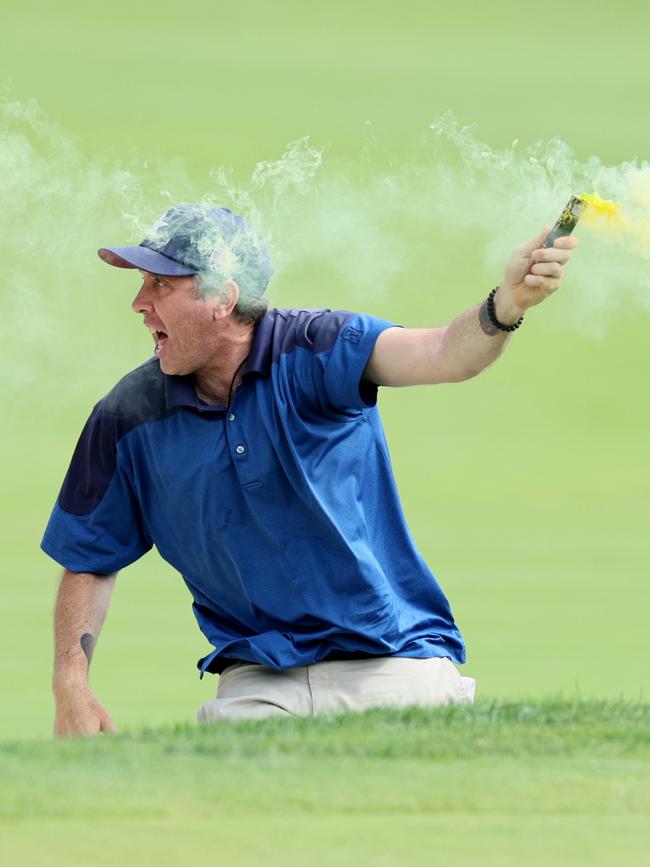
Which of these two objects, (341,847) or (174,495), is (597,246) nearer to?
(174,495)

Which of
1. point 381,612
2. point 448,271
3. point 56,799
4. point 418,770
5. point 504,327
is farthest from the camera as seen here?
point 448,271

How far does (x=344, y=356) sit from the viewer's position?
15.2 feet

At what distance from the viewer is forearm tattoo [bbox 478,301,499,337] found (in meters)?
4.39

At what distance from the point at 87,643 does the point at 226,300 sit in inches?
42.3

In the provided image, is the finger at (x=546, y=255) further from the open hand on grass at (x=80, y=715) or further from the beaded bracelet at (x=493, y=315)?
the open hand on grass at (x=80, y=715)

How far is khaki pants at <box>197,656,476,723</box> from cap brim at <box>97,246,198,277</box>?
113 cm

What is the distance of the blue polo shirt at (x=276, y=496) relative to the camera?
473 centimetres

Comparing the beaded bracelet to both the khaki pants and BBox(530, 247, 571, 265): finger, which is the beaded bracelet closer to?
BBox(530, 247, 571, 265): finger

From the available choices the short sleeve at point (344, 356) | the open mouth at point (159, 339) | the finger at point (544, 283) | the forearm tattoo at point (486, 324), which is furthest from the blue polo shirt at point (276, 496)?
the finger at point (544, 283)

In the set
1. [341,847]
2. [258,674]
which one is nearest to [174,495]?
[258,674]

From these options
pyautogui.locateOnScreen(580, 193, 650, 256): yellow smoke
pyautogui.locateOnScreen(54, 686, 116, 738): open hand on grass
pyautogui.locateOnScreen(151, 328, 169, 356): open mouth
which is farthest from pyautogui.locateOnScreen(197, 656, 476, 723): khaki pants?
pyautogui.locateOnScreen(580, 193, 650, 256): yellow smoke

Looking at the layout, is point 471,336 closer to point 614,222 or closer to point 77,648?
point 614,222

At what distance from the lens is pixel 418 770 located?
3.64 metres

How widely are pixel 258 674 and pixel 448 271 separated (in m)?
5.77
